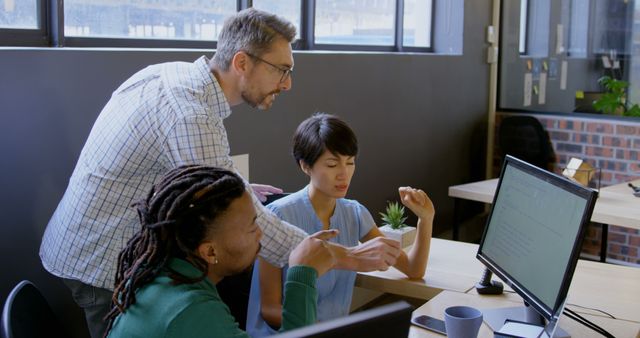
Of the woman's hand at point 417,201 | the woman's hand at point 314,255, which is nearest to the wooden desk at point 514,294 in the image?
the woman's hand at point 417,201

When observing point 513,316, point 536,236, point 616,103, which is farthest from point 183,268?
point 616,103

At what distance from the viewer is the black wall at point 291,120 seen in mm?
2586

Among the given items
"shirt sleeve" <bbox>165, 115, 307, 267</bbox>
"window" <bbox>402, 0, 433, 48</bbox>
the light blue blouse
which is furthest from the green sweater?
"window" <bbox>402, 0, 433, 48</bbox>

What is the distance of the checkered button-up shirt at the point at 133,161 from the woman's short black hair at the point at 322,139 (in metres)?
0.37

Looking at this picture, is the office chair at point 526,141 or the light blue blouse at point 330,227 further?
the office chair at point 526,141

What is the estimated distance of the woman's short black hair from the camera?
243cm

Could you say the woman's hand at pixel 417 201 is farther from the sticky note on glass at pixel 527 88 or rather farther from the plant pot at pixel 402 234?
the sticky note on glass at pixel 527 88

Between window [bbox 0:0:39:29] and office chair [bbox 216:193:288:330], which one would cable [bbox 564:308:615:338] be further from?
window [bbox 0:0:39:29]

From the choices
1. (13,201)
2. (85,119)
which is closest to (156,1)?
(85,119)

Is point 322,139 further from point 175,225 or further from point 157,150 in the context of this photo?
point 175,225

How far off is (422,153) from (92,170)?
10.7 feet

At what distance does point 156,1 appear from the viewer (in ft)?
11.0

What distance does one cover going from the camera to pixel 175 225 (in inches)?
56.8

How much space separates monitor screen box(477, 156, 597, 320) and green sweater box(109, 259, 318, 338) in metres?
0.76
